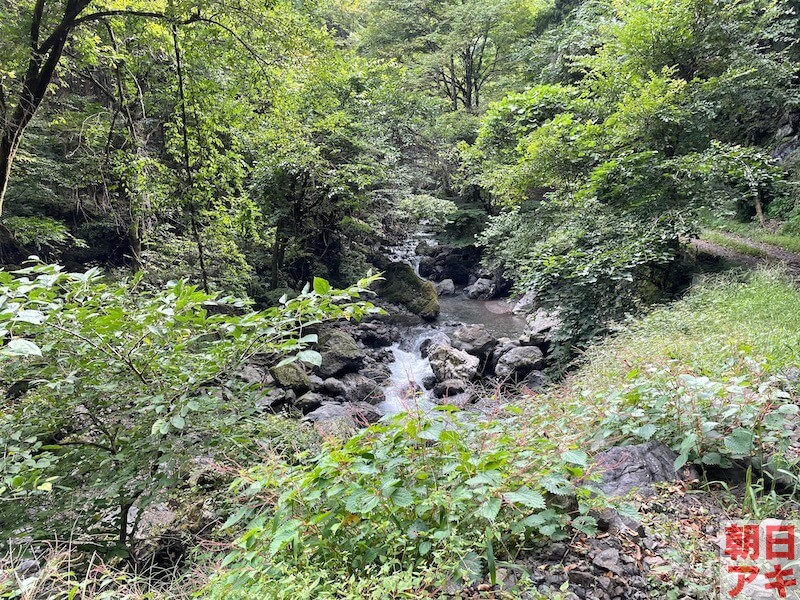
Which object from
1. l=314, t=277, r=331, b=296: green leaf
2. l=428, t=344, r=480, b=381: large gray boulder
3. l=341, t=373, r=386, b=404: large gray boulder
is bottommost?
l=341, t=373, r=386, b=404: large gray boulder

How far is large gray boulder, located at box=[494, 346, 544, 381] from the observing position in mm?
8828

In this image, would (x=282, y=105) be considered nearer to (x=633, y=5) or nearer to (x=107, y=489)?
(x=107, y=489)

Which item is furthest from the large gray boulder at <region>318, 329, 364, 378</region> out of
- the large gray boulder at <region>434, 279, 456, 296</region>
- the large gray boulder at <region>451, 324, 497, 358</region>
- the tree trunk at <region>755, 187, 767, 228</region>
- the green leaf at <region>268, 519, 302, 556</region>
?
the tree trunk at <region>755, 187, 767, 228</region>

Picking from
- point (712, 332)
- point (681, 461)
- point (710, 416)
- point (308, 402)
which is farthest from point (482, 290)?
point (681, 461)

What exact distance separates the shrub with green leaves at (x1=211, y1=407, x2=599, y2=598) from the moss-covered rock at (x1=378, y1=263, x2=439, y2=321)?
1187 centimetres

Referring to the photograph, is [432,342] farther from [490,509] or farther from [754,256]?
[490,509]

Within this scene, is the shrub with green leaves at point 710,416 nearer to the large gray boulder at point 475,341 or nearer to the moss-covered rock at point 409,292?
the large gray boulder at point 475,341

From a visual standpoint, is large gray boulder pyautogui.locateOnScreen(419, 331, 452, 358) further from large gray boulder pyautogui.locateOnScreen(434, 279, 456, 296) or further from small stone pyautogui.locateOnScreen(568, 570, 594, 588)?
small stone pyautogui.locateOnScreen(568, 570, 594, 588)

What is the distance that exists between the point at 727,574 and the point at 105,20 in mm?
7548

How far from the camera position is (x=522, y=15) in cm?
1892

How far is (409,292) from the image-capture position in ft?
46.8

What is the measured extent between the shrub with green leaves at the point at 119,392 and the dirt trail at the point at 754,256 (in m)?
8.90

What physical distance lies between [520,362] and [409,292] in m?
6.01

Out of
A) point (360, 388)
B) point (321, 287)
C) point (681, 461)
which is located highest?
point (321, 287)
